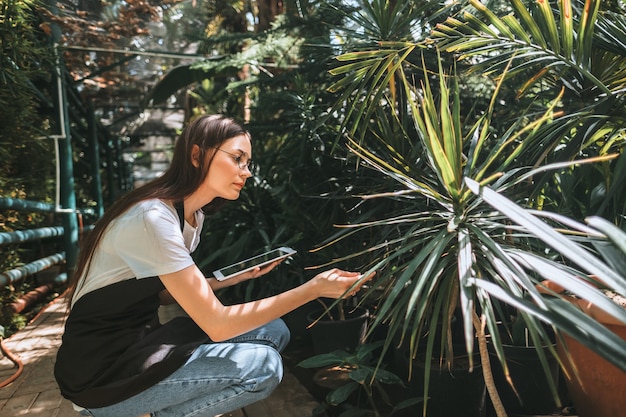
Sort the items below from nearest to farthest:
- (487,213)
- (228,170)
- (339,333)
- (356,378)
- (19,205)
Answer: (487,213) < (228,170) < (356,378) < (339,333) < (19,205)

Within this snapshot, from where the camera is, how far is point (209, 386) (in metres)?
1.28

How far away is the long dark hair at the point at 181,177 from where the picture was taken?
133 cm

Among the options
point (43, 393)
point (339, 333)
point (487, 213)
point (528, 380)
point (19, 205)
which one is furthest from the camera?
point (19, 205)

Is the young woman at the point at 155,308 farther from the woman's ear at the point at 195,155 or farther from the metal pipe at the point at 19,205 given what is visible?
the metal pipe at the point at 19,205

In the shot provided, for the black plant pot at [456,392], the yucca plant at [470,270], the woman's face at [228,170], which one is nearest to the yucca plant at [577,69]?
the yucca plant at [470,270]

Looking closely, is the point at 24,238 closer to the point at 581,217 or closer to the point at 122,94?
the point at 581,217

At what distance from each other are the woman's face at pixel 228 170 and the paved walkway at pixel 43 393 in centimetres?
89

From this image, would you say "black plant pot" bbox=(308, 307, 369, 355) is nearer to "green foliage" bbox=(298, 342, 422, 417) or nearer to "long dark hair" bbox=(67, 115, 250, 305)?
"green foliage" bbox=(298, 342, 422, 417)

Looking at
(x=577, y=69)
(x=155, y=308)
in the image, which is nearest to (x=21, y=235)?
(x=155, y=308)

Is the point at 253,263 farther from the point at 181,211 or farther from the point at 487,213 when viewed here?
the point at 487,213

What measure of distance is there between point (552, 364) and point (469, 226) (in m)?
0.97

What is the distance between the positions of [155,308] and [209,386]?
289 millimetres

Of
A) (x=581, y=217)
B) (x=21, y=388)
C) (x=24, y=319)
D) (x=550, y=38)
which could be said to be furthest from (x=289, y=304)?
(x=24, y=319)

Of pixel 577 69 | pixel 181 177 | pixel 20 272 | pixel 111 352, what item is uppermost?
pixel 577 69
